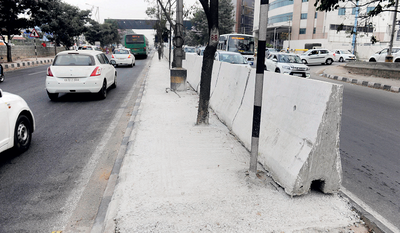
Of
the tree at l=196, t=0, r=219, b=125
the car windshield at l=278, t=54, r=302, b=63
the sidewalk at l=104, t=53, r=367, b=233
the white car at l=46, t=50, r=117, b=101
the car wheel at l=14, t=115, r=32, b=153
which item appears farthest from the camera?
the car windshield at l=278, t=54, r=302, b=63

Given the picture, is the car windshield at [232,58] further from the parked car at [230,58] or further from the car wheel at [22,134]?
the car wheel at [22,134]

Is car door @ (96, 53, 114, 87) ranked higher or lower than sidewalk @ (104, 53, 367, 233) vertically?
higher

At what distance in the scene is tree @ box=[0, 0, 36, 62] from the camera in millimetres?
23266

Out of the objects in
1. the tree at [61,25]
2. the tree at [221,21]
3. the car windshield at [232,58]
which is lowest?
the car windshield at [232,58]

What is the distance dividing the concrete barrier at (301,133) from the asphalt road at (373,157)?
61 cm

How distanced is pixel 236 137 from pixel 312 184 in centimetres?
219

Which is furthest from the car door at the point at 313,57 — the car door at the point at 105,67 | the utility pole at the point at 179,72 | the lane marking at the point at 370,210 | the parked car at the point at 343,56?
the lane marking at the point at 370,210

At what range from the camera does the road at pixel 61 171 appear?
3203mm

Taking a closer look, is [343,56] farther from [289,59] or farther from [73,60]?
[73,60]

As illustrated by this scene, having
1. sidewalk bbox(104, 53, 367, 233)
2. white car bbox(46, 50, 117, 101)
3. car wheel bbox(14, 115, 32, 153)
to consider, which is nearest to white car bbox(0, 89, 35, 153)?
car wheel bbox(14, 115, 32, 153)

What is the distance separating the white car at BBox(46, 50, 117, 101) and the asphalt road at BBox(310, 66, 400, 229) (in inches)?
285

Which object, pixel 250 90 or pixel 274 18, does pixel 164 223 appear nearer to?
pixel 250 90

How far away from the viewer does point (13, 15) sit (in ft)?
79.4

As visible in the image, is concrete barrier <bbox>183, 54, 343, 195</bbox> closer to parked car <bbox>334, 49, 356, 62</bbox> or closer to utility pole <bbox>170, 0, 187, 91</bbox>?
utility pole <bbox>170, 0, 187, 91</bbox>
